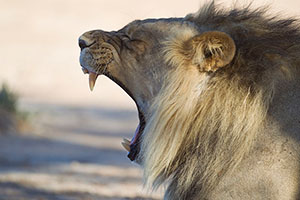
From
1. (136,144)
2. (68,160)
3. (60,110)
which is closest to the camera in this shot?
(136,144)

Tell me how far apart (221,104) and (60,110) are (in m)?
12.2

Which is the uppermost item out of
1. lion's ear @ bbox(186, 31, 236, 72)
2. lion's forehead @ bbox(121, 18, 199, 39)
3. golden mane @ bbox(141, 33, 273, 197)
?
lion's forehead @ bbox(121, 18, 199, 39)

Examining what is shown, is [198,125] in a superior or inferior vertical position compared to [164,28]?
inferior

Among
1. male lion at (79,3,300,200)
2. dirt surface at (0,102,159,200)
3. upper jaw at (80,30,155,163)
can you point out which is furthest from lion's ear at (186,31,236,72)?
dirt surface at (0,102,159,200)

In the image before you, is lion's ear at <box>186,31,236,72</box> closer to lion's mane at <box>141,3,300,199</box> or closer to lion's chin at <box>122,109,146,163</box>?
lion's mane at <box>141,3,300,199</box>

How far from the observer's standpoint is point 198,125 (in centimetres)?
349

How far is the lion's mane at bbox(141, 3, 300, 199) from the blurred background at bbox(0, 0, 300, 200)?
1.24 feet

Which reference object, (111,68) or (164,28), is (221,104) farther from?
(111,68)

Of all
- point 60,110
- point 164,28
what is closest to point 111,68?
point 164,28

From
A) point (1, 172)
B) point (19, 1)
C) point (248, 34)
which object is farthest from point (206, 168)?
point (19, 1)

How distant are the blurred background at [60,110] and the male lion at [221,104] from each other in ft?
1.31

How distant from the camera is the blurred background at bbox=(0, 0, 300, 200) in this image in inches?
286

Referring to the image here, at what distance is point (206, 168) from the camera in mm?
3408

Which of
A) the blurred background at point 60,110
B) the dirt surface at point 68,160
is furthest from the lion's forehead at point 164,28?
the dirt surface at point 68,160
